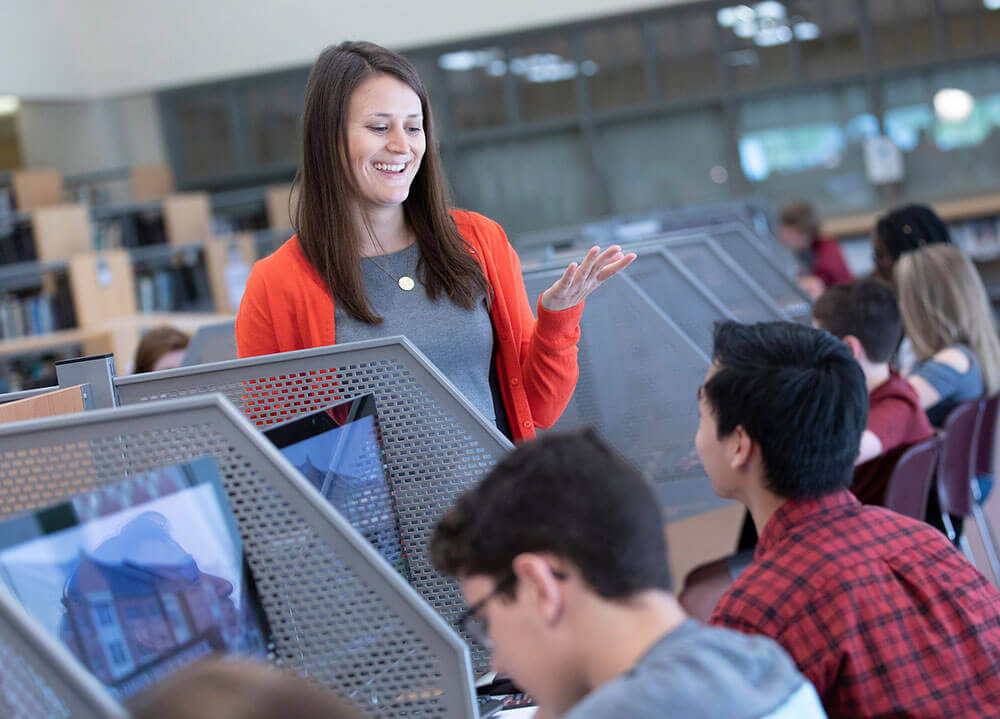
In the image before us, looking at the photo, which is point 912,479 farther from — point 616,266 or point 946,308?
point 616,266

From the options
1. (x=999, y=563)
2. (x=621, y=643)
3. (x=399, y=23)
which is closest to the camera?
(x=621, y=643)

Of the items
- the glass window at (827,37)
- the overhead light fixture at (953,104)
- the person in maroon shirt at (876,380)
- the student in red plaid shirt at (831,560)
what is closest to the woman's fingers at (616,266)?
the student in red plaid shirt at (831,560)

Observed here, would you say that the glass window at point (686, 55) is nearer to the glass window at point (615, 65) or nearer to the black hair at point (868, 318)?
the glass window at point (615, 65)

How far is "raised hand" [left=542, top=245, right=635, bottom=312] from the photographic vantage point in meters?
1.55

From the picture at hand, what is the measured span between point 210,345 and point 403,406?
69.2 inches

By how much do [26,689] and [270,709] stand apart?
410 millimetres

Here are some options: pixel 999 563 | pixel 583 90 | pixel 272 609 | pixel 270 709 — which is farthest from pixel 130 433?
pixel 583 90

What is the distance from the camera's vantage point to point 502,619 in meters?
0.85

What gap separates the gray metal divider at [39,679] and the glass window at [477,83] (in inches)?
326

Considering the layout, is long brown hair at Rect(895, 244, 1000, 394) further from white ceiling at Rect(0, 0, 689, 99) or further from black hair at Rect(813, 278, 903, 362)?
white ceiling at Rect(0, 0, 689, 99)

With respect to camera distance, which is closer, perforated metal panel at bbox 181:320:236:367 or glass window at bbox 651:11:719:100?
perforated metal panel at bbox 181:320:236:367

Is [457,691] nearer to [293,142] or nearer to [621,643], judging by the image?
[621,643]

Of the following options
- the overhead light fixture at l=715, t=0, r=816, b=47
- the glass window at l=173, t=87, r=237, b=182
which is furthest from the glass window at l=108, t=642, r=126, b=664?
the glass window at l=173, t=87, r=237, b=182

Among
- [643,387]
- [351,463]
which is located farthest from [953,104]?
[351,463]
